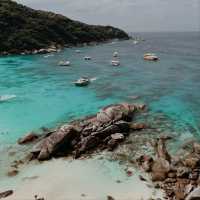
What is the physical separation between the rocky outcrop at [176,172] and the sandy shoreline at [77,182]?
139 cm

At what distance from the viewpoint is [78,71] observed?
90375 millimetres

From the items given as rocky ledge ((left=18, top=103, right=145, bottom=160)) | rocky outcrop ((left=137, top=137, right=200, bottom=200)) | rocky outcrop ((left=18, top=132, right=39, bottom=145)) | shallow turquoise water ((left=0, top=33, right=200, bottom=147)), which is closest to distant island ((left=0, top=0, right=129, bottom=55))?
shallow turquoise water ((left=0, top=33, right=200, bottom=147))

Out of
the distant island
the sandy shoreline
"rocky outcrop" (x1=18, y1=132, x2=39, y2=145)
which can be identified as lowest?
the sandy shoreline

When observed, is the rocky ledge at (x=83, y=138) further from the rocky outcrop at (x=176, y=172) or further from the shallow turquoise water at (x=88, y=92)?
the shallow turquoise water at (x=88, y=92)

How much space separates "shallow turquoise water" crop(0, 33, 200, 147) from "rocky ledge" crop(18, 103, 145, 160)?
20.2ft

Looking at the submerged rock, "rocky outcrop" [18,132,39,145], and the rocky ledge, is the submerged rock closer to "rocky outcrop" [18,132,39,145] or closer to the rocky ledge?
the rocky ledge

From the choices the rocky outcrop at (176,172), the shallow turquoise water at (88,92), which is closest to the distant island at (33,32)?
the shallow turquoise water at (88,92)

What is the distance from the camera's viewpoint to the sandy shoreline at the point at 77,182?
2573 centimetres

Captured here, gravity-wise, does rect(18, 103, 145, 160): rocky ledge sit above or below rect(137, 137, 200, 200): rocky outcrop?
above

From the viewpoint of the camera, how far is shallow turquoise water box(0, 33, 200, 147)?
1785 inches

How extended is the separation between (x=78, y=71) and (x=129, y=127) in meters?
53.4

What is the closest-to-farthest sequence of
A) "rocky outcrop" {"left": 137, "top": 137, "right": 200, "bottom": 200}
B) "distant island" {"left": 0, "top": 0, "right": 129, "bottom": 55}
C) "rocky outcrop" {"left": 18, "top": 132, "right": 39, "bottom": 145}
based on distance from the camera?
"rocky outcrop" {"left": 137, "top": 137, "right": 200, "bottom": 200} → "rocky outcrop" {"left": 18, "top": 132, "right": 39, "bottom": 145} → "distant island" {"left": 0, "top": 0, "right": 129, "bottom": 55}

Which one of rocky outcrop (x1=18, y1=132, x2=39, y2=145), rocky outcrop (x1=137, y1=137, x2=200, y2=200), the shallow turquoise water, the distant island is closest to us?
rocky outcrop (x1=137, y1=137, x2=200, y2=200)

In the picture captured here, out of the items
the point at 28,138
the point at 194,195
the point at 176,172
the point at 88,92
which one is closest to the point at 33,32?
the point at 88,92
